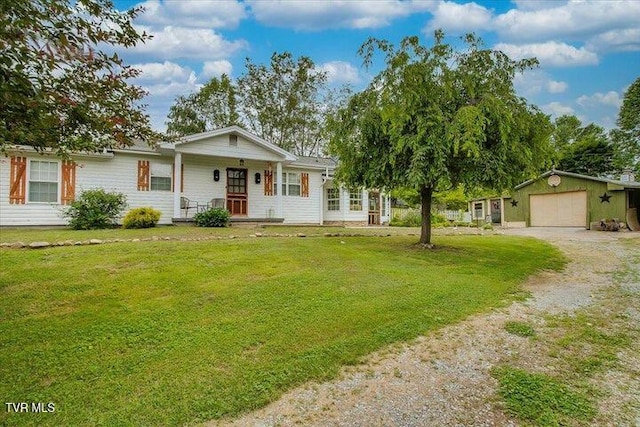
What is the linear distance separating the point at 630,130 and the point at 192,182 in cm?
3514

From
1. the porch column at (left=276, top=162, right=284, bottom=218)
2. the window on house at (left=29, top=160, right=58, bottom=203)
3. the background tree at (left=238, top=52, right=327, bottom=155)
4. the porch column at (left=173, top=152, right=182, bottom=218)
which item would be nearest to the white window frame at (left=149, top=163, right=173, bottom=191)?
the porch column at (left=173, top=152, right=182, bottom=218)

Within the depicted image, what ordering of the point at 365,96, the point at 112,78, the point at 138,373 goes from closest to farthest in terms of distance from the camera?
1. the point at 138,373
2. the point at 112,78
3. the point at 365,96

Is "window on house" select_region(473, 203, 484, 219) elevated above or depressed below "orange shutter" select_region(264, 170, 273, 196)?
below

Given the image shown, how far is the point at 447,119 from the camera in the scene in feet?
25.7

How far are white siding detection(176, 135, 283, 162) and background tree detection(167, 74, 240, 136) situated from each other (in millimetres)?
15255

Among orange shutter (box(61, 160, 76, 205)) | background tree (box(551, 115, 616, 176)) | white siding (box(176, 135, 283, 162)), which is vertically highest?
background tree (box(551, 115, 616, 176))

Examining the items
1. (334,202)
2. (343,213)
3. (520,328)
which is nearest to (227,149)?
(334,202)

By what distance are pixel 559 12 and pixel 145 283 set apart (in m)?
14.9

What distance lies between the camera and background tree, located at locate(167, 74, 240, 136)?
1162 inches

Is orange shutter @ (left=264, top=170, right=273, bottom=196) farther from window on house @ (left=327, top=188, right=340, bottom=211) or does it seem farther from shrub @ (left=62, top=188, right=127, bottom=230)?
shrub @ (left=62, top=188, right=127, bottom=230)

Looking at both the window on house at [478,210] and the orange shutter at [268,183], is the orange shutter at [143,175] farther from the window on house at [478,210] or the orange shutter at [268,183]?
the window on house at [478,210]

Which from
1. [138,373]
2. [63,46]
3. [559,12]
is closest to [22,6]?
[63,46]

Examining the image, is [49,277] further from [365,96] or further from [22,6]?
[365,96]

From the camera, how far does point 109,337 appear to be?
12.5 feet
